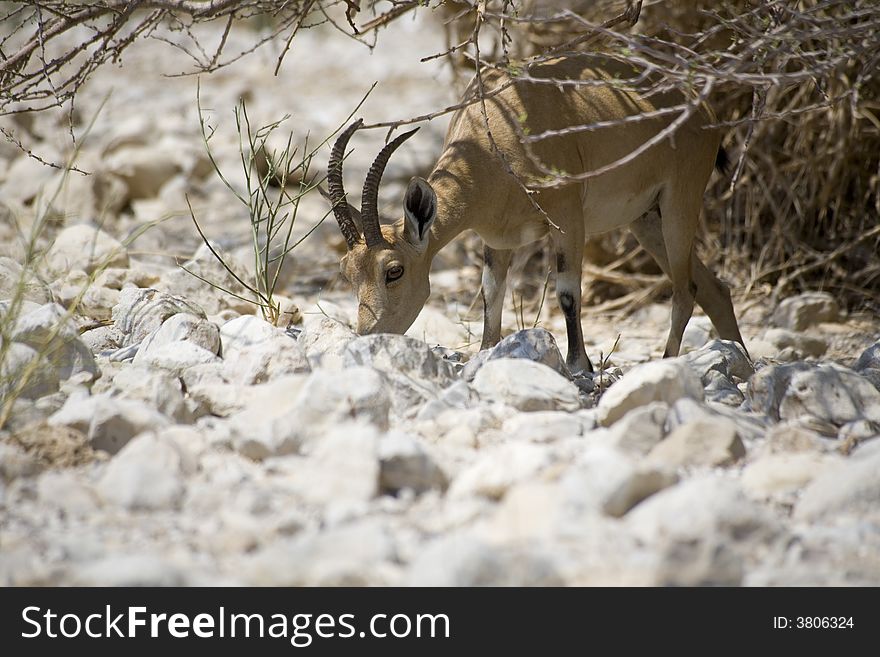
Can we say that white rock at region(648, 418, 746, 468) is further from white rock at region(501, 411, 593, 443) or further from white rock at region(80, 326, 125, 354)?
white rock at region(80, 326, 125, 354)

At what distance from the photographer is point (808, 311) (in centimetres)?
722

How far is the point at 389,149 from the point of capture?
5.09m

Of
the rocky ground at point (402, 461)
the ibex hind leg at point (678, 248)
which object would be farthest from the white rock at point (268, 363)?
the ibex hind leg at point (678, 248)

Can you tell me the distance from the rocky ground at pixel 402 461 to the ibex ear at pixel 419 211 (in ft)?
2.20

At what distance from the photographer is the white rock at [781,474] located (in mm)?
3186

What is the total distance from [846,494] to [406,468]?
1.35 m

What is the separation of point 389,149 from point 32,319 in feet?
6.37

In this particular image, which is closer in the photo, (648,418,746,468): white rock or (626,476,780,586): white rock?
(626,476,780,586): white rock

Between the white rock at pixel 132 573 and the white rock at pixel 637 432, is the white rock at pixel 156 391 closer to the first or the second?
the white rock at pixel 132 573

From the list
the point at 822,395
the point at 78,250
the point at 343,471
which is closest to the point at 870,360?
the point at 822,395

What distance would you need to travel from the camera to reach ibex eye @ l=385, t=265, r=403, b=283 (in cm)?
521

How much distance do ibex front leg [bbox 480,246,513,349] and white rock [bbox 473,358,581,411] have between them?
186 cm

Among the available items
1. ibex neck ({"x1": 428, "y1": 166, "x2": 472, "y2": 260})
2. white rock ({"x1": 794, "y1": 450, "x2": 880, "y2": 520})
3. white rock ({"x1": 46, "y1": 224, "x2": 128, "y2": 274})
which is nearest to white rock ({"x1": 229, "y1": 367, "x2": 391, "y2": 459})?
white rock ({"x1": 794, "y1": 450, "x2": 880, "y2": 520})

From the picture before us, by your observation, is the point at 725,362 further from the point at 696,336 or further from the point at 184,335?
the point at 184,335
